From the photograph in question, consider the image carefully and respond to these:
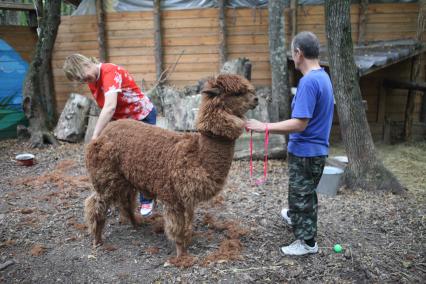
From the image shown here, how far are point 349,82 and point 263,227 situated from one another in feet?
8.29

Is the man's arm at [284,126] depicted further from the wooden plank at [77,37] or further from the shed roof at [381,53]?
the wooden plank at [77,37]

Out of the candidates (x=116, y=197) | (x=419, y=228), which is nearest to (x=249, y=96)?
(x=116, y=197)

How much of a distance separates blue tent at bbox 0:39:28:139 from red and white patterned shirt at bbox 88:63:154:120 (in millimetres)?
6768

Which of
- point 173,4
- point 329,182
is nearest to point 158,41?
point 173,4

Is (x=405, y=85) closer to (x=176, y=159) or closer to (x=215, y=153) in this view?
(x=215, y=153)

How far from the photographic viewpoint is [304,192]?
340 cm

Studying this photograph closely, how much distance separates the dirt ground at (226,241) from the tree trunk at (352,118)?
25 centimetres

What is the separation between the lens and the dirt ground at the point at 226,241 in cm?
335

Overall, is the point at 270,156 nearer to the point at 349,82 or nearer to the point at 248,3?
the point at 349,82

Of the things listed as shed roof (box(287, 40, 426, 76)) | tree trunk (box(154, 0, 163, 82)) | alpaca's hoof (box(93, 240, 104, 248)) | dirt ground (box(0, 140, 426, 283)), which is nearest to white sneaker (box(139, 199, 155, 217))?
dirt ground (box(0, 140, 426, 283))

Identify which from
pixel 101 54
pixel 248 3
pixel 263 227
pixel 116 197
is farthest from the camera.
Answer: pixel 101 54

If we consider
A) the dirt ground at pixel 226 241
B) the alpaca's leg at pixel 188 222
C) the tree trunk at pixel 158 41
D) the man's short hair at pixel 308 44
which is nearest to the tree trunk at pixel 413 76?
the dirt ground at pixel 226 241

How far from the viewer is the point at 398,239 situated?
13.1 feet

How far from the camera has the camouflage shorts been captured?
3.34m
